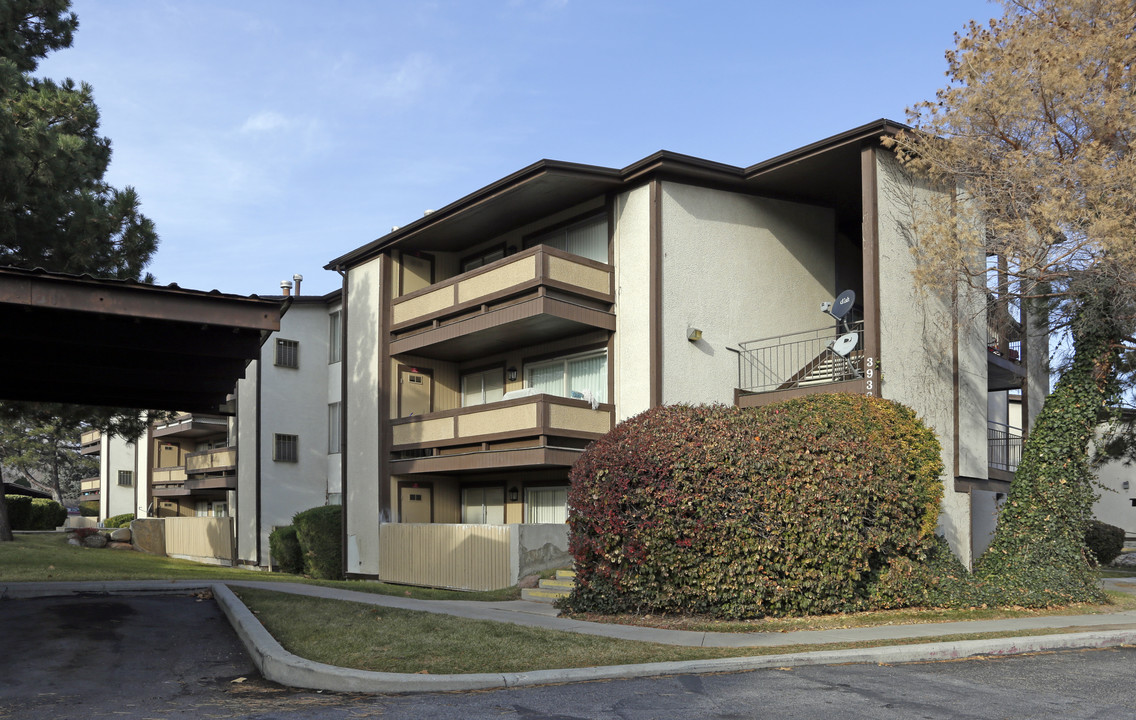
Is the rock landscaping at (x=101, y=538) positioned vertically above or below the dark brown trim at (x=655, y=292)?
below

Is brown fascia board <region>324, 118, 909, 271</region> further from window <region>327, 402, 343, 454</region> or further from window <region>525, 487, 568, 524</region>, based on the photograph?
window <region>327, 402, 343, 454</region>

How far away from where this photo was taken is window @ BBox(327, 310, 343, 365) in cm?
3303

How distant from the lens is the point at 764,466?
1333cm

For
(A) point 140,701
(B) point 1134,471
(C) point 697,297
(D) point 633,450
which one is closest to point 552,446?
(C) point 697,297

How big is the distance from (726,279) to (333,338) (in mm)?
17278

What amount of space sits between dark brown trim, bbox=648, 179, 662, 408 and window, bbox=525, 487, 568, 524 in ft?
13.3

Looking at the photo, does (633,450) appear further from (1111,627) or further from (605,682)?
(1111,627)

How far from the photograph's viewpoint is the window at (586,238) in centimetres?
2128

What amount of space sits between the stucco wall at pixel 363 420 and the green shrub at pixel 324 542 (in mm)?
750

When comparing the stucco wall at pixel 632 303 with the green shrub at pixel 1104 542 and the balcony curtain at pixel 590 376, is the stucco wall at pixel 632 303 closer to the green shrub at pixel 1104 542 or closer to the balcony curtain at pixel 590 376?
the balcony curtain at pixel 590 376

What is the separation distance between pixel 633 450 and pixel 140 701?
7525 millimetres

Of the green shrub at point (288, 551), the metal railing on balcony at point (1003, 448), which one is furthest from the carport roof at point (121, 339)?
the metal railing on balcony at point (1003, 448)

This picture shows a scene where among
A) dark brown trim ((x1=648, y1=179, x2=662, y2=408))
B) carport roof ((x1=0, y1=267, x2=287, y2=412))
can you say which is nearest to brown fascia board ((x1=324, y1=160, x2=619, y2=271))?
dark brown trim ((x1=648, y1=179, x2=662, y2=408))

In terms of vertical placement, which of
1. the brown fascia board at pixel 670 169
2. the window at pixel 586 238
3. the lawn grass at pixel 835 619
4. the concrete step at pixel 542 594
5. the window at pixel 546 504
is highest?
the brown fascia board at pixel 670 169
